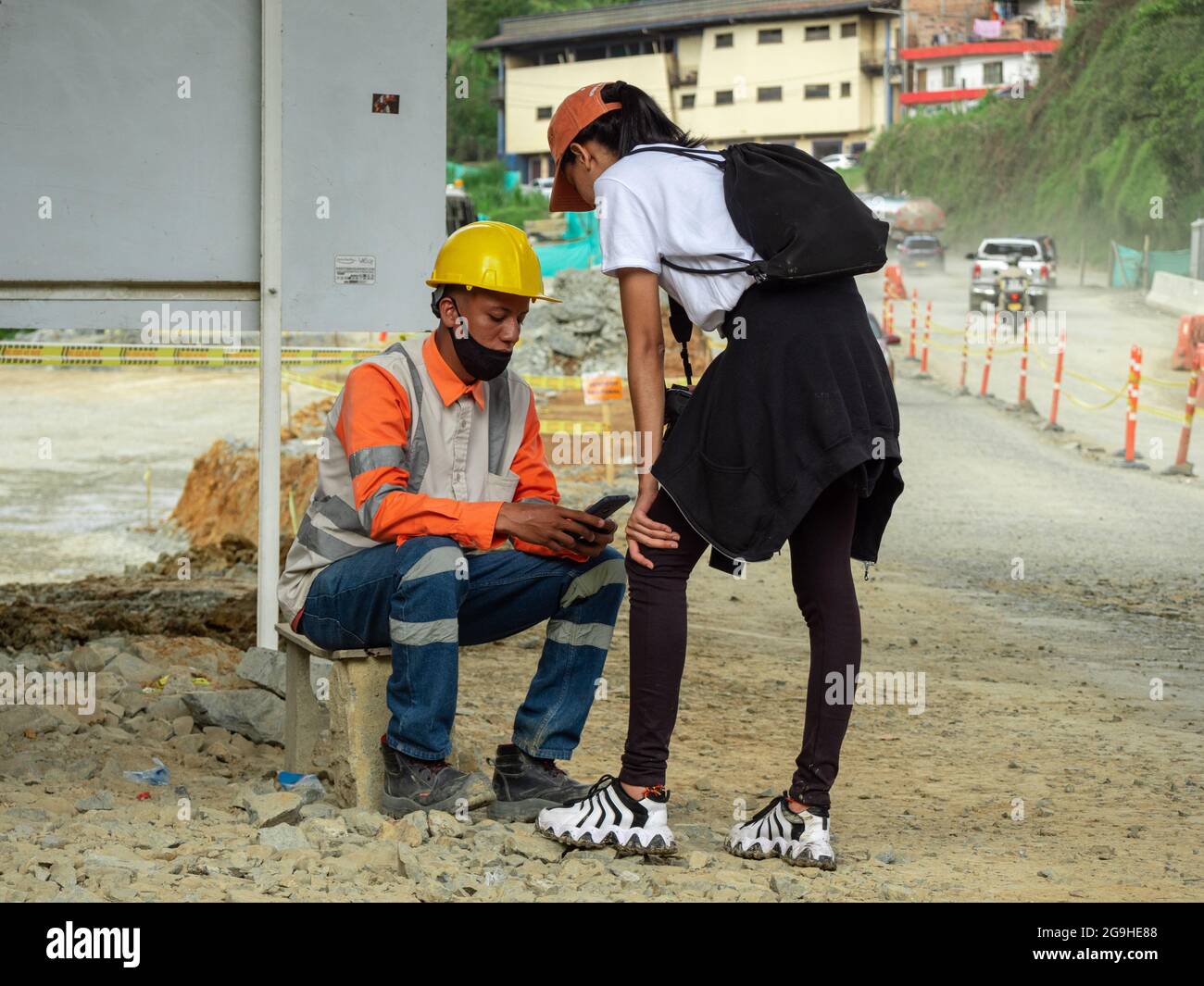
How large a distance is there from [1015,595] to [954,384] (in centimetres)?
1399

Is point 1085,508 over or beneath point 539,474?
beneath

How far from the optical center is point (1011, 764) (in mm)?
5422

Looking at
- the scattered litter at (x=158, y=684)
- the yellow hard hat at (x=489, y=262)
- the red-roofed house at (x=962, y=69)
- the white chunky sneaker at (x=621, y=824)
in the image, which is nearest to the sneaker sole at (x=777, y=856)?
the white chunky sneaker at (x=621, y=824)

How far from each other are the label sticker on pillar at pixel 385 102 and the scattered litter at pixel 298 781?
Result: 106 inches

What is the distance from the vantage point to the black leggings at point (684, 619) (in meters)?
3.64

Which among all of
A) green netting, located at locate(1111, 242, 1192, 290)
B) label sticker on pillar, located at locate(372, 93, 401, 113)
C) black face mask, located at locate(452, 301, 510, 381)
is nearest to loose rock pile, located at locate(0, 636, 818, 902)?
black face mask, located at locate(452, 301, 510, 381)

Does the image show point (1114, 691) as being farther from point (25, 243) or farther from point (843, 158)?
point (843, 158)

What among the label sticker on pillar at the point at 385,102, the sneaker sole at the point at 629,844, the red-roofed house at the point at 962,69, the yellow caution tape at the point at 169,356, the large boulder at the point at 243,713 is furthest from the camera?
the red-roofed house at the point at 962,69

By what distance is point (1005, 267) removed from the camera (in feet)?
110

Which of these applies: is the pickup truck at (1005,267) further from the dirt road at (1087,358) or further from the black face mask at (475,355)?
the black face mask at (475,355)

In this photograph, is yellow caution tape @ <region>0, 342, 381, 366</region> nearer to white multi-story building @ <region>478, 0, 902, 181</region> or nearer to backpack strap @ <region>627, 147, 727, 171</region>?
backpack strap @ <region>627, 147, 727, 171</region>

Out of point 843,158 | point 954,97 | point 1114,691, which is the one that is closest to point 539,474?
point 1114,691

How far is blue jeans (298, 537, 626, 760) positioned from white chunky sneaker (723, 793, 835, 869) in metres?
0.63

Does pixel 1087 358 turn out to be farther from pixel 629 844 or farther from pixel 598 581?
pixel 629 844
